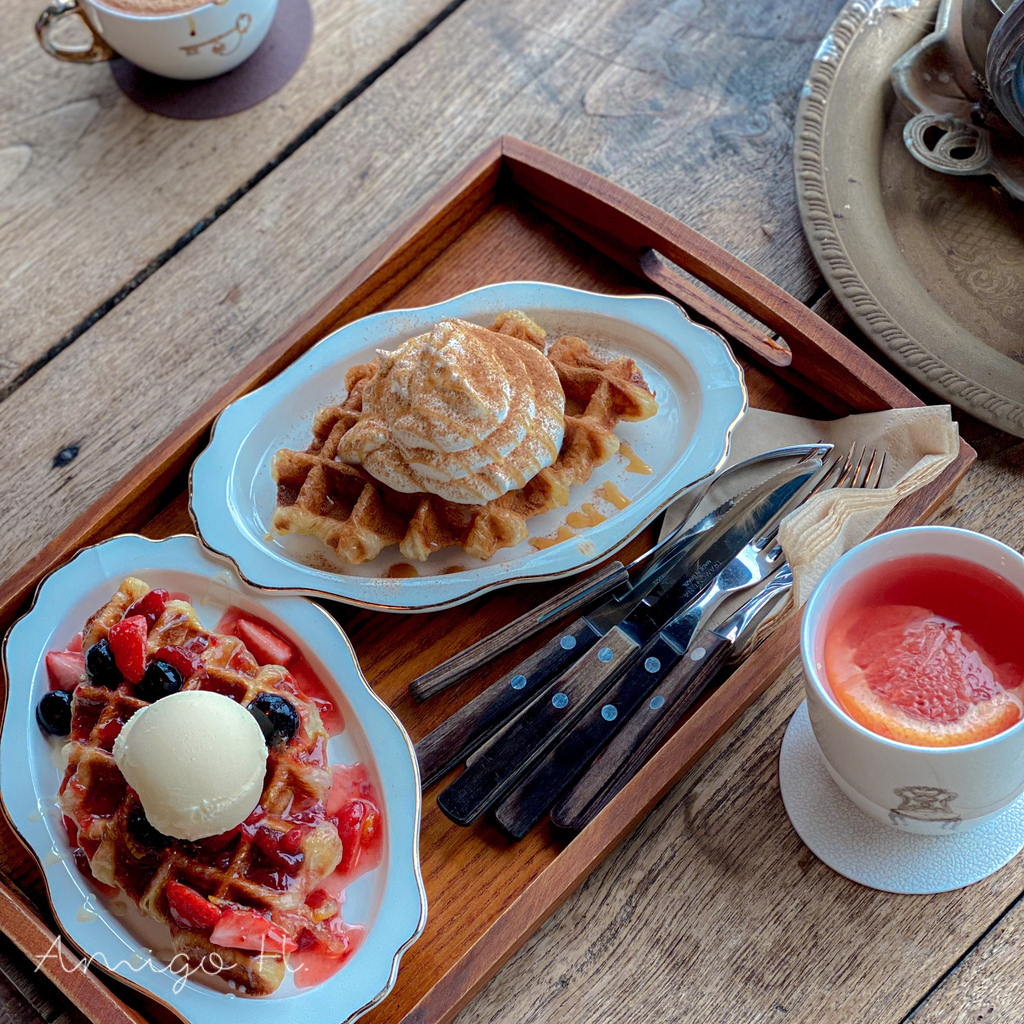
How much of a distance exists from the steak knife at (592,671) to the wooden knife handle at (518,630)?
0.13 ft

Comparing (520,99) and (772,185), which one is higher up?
(520,99)

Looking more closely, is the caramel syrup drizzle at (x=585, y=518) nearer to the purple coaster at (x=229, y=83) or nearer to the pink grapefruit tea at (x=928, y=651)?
the pink grapefruit tea at (x=928, y=651)

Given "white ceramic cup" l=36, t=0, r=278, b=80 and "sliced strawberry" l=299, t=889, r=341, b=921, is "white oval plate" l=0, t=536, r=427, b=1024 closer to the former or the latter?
"sliced strawberry" l=299, t=889, r=341, b=921

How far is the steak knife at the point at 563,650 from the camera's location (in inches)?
49.8

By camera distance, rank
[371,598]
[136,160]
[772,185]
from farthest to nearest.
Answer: [136,160]
[772,185]
[371,598]

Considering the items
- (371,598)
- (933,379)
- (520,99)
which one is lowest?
(933,379)

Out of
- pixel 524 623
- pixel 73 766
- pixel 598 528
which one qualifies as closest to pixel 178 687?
pixel 73 766

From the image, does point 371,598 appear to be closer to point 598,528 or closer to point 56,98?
point 598,528

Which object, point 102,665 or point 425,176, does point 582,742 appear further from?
point 425,176

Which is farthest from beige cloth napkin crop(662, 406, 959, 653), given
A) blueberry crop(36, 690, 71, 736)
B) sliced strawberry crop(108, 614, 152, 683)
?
blueberry crop(36, 690, 71, 736)

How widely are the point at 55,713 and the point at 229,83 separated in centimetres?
121

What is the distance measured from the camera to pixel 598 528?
1356mm

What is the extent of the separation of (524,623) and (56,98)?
1.37 metres

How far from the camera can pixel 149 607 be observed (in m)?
1.29
